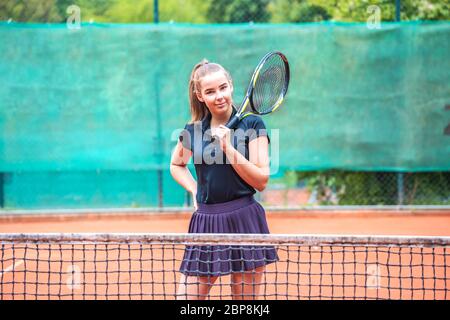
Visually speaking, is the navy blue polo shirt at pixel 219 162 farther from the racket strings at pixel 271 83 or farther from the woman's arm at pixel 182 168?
the racket strings at pixel 271 83

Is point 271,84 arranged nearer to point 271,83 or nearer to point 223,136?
point 271,83

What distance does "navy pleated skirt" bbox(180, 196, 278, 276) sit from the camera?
107 inches

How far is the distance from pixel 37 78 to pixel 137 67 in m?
0.99

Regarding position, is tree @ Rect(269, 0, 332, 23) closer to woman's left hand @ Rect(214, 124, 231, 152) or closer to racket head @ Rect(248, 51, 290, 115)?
racket head @ Rect(248, 51, 290, 115)

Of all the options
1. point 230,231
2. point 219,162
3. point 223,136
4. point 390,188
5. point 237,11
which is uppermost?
point 237,11

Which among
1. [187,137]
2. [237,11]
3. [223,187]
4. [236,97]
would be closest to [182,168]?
[187,137]

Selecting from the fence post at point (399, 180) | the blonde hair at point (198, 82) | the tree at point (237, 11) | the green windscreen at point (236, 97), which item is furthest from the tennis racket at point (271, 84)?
the tree at point (237, 11)

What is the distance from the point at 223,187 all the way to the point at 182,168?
1.29 feet

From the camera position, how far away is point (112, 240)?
2555 millimetres

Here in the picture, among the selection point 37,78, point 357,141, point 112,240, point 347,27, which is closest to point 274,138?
point 357,141

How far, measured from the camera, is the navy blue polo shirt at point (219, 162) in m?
2.68

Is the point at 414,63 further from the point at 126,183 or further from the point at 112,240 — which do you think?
A: the point at 112,240

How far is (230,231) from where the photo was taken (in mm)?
2734

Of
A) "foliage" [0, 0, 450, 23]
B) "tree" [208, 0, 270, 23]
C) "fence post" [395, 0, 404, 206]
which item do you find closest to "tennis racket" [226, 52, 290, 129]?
"fence post" [395, 0, 404, 206]
